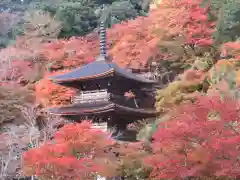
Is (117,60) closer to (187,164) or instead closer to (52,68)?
(52,68)

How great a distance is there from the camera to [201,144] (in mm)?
11031

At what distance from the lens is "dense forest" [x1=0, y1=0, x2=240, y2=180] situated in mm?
11156

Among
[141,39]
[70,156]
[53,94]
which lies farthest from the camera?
[141,39]

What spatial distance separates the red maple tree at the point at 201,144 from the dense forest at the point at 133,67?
27mm

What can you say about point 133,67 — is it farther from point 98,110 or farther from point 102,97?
point 98,110

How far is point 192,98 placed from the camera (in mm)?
19828

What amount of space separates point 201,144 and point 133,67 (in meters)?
16.8

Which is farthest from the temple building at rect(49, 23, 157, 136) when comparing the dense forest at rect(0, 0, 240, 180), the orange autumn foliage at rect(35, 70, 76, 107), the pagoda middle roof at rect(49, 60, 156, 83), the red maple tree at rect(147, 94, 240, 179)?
the red maple tree at rect(147, 94, 240, 179)

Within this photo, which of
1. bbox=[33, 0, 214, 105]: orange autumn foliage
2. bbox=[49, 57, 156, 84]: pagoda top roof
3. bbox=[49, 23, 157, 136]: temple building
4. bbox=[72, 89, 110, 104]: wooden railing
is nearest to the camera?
bbox=[49, 23, 157, 136]: temple building

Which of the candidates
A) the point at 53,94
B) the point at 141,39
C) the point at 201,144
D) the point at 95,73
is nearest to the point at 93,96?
the point at 95,73

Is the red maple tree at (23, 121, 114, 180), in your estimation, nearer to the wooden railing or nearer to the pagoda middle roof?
the wooden railing

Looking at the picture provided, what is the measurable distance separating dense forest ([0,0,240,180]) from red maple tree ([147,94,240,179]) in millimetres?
27

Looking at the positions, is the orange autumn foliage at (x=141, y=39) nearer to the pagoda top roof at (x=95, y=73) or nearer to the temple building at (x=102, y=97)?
the pagoda top roof at (x=95, y=73)

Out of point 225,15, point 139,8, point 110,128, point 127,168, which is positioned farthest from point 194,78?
point 139,8
